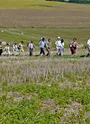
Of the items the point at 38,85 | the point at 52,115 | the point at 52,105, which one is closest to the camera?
the point at 52,115

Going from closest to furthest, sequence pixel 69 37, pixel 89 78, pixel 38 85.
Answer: pixel 38 85 < pixel 89 78 < pixel 69 37

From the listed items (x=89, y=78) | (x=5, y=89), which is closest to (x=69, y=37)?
(x=89, y=78)

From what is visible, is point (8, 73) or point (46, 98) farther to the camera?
point (8, 73)

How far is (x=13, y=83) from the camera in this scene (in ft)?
53.1

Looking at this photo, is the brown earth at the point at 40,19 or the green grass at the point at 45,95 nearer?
the green grass at the point at 45,95

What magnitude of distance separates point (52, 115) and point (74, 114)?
0.77m

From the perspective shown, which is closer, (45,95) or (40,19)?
(45,95)

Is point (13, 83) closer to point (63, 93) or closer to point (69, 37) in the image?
point (63, 93)

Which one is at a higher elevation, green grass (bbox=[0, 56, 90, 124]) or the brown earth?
the brown earth

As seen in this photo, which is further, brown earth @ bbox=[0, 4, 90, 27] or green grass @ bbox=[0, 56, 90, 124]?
brown earth @ bbox=[0, 4, 90, 27]

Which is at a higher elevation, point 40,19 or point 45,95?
point 40,19

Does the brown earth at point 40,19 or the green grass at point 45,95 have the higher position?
the brown earth at point 40,19

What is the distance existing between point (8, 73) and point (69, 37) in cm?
3346

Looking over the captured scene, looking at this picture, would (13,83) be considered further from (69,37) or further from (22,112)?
(69,37)
